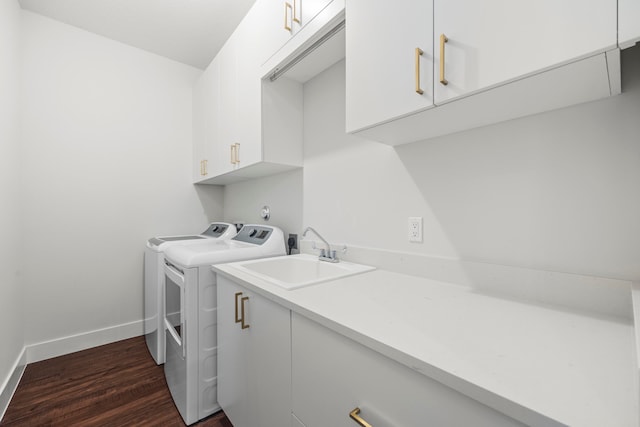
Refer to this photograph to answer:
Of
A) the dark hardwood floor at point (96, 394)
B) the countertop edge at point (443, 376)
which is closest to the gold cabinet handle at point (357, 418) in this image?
the countertop edge at point (443, 376)

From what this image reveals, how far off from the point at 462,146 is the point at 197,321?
4.88 ft

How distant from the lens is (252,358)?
45.3 inches

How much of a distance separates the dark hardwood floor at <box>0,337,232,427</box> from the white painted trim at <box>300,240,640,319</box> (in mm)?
1284

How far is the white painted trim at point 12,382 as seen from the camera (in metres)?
1.51

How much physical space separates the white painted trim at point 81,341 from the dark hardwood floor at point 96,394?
0.06 m

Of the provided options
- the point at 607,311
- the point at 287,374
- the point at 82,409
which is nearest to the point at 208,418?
the point at 82,409

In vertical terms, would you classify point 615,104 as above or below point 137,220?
above

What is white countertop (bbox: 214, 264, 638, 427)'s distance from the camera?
1.38ft

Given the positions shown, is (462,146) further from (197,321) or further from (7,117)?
(7,117)

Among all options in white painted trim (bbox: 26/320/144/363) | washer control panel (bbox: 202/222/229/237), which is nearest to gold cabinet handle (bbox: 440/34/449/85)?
washer control panel (bbox: 202/222/229/237)

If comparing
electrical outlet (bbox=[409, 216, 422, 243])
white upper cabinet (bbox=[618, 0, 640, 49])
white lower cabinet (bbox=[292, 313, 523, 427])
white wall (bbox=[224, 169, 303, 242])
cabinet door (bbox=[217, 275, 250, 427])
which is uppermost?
white upper cabinet (bbox=[618, 0, 640, 49])

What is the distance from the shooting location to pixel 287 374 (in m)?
0.93

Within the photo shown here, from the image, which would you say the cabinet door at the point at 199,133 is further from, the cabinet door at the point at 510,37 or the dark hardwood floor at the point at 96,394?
the cabinet door at the point at 510,37

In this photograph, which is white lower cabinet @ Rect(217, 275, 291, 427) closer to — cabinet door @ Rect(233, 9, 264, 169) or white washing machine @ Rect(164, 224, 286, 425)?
white washing machine @ Rect(164, 224, 286, 425)
